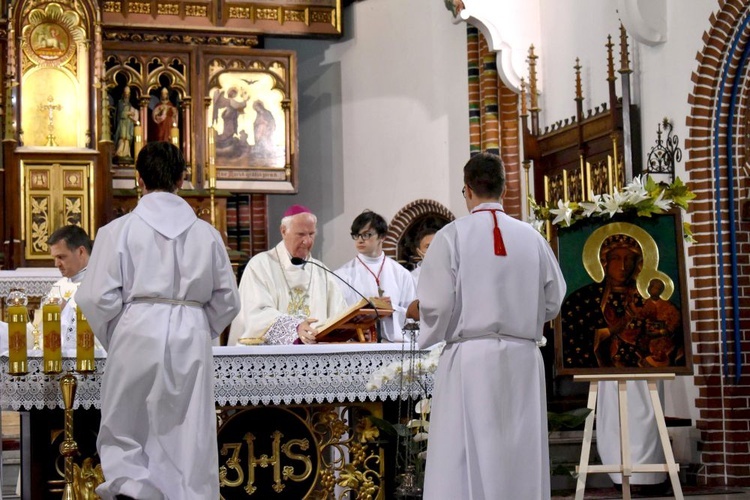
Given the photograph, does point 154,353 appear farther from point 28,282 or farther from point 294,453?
point 28,282

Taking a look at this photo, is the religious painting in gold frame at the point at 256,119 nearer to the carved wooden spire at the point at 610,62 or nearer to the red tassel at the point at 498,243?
the carved wooden spire at the point at 610,62

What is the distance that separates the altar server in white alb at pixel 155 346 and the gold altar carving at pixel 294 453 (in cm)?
136

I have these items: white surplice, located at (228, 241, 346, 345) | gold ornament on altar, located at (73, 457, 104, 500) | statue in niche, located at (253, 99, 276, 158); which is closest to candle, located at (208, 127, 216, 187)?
statue in niche, located at (253, 99, 276, 158)

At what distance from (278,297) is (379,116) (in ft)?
20.4

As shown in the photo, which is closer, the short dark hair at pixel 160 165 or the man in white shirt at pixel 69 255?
the short dark hair at pixel 160 165

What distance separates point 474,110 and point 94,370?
705cm

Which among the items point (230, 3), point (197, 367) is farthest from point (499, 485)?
point (230, 3)

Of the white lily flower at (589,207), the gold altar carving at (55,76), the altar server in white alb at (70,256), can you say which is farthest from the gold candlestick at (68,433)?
the gold altar carving at (55,76)

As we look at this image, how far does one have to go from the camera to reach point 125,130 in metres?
12.3

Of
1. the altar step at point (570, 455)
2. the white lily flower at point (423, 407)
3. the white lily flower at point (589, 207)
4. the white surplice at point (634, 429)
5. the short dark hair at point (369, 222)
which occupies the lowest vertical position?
the altar step at point (570, 455)

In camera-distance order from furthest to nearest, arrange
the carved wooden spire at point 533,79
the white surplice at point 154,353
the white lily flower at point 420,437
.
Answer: the carved wooden spire at point 533,79, the white lily flower at point 420,437, the white surplice at point 154,353

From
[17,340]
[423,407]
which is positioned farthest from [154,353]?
[423,407]

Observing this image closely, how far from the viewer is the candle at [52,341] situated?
5699 mm

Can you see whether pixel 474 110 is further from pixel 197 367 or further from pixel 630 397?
pixel 197 367
